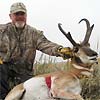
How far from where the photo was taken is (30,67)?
1156 cm

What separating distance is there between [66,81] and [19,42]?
8.11 ft

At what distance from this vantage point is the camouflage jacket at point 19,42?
11.3m

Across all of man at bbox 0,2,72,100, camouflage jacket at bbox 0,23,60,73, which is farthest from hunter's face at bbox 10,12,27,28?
camouflage jacket at bbox 0,23,60,73

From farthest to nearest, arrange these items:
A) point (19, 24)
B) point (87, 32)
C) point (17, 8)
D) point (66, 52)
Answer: point (17, 8)
point (19, 24)
point (66, 52)
point (87, 32)

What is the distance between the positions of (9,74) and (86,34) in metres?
2.53

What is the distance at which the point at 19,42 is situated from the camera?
37.3ft

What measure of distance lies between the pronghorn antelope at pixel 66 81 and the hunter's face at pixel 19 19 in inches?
72.2

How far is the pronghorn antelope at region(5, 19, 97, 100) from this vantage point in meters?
8.99

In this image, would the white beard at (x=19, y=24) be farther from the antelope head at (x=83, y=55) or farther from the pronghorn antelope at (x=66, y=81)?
the antelope head at (x=83, y=55)

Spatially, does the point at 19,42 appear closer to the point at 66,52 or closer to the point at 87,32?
the point at 66,52

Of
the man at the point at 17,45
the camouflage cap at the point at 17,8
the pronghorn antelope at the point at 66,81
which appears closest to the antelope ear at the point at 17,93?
the pronghorn antelope at the point at 66,81

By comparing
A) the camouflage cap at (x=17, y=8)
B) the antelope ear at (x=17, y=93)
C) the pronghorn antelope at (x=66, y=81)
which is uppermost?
→ the camouflage cap at (x=17, y=8)

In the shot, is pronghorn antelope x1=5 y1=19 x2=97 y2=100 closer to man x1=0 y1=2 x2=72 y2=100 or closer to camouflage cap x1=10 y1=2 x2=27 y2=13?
man x1=0 y1=2 x2=72 y2=100

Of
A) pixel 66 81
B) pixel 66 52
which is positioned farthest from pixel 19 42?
pixel 66 81
